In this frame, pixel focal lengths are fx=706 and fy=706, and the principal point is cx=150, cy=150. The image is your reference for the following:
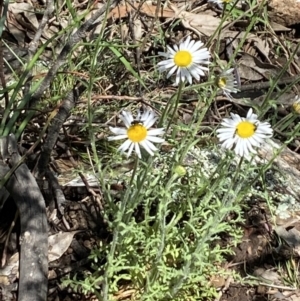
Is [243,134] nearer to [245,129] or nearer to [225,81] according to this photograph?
[245,129]

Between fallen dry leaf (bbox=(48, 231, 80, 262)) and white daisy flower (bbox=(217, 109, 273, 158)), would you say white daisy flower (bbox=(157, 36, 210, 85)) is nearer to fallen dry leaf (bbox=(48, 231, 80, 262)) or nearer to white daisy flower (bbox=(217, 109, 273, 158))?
white daisy flower (bbox=(217, 109, 273, 158))

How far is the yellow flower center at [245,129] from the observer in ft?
5.93

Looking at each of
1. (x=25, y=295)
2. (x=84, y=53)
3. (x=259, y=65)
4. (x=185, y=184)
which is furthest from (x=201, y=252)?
(x=259, y=65)

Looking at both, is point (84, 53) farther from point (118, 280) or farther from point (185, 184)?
point (118, 280)

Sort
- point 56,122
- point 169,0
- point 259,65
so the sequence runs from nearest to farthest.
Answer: point 56,122 < point 259,65 < point 169,0

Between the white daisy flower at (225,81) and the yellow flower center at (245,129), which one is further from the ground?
the white daisy flower at (225,81)

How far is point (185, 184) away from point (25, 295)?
2.16 ft

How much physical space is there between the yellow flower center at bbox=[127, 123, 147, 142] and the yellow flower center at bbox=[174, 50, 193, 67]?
24 centimetres

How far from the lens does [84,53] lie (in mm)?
3002

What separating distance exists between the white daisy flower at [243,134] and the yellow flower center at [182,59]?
0.18 m

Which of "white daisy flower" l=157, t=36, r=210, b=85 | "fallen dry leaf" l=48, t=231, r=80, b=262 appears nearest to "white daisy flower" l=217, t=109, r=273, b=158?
"white daisy flower" l=157, t=36, r=210, b=85

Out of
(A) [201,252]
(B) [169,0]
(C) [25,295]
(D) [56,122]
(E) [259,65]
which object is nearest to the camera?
(A) [201,252]

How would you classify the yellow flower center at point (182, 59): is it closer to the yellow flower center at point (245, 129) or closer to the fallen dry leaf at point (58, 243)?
the yellow flower center at point (245, 129)

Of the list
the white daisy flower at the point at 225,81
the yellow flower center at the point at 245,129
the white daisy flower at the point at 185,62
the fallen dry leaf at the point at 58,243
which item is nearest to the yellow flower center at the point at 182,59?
the white daisy flower at the point at 185,62
